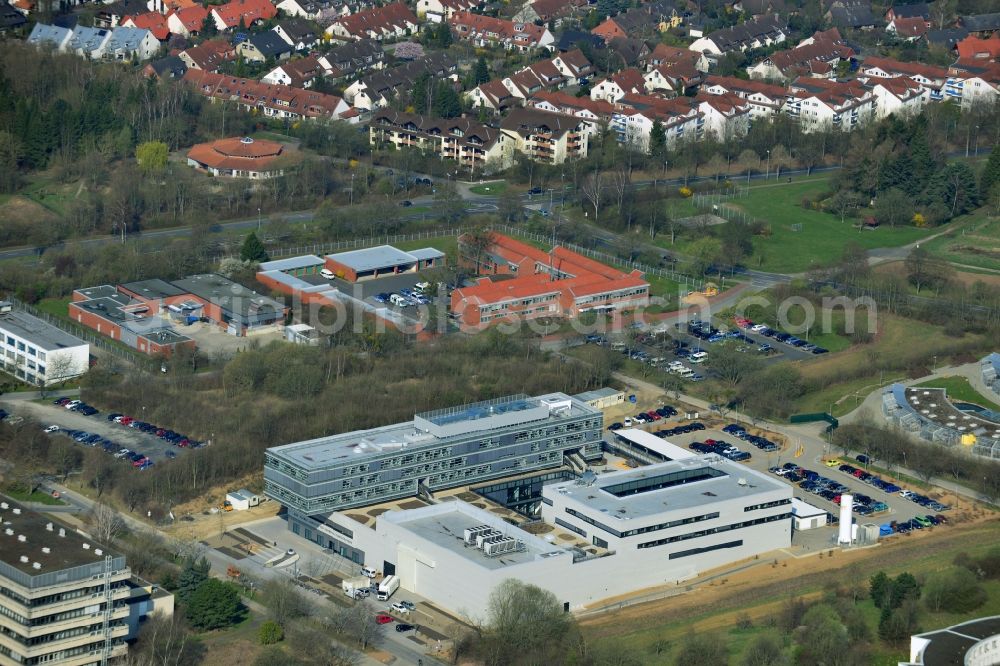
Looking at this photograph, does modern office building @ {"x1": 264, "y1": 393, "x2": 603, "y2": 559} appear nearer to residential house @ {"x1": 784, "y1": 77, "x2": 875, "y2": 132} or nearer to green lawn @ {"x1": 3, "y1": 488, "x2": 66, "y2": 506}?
green lawn @ {"x1": 3, "y1": 488, "x2": 66, "y2": 506}

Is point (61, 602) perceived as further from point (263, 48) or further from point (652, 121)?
point (263, 48)

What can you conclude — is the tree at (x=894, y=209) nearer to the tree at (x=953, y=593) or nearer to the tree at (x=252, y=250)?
the tree at (x=252, y=250)

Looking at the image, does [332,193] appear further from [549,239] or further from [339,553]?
[339,553]

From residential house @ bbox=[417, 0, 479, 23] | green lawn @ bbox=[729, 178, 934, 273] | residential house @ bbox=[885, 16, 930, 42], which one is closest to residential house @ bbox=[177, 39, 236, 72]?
residential house @ bbox=[417, 0, 479, 23]

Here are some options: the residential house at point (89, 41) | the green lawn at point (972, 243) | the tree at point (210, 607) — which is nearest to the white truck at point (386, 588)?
the tree at point (210, 607)

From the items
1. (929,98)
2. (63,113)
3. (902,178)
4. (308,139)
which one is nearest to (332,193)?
(308,139)
